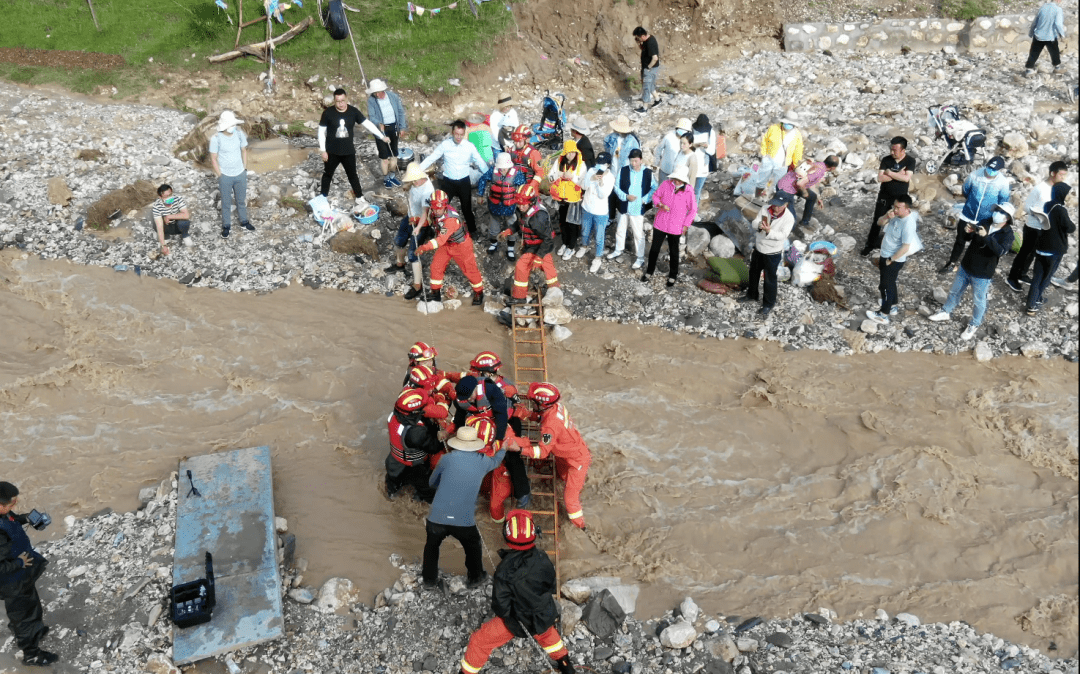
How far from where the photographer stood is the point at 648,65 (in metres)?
14.2

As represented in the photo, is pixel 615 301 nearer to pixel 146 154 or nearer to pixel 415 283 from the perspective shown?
pixel 415 283

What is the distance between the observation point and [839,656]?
619 cm

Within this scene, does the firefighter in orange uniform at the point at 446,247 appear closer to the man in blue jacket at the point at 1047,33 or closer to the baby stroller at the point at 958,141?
the baby stroller at the point at 958,141

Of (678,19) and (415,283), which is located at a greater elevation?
(678,19)

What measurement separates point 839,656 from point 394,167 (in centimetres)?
932

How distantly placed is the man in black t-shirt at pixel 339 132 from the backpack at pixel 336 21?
412 cm

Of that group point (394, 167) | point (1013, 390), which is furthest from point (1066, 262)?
point (394, 167)

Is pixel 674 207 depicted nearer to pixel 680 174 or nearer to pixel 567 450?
pixel 680 174

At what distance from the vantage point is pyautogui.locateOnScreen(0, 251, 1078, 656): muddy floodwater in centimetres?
704

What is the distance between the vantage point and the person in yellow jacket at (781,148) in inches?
431

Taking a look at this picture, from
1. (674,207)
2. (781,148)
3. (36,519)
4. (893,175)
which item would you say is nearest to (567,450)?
(674,207)

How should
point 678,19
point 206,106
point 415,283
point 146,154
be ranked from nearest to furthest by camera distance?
point 415,283 → point 146,154 → point 206,106 → point 678,19

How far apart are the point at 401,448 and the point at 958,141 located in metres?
10.1

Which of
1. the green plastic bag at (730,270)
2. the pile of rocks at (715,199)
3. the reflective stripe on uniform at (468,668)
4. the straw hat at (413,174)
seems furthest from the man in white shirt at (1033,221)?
the reflective stripe on uniform at (468,668)
